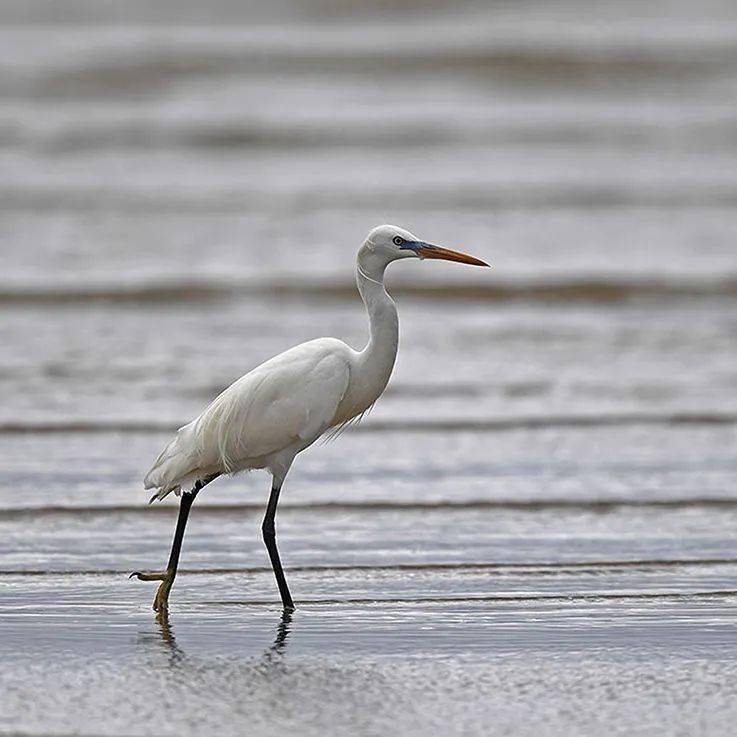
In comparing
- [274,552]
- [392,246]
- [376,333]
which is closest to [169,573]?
[274,552]

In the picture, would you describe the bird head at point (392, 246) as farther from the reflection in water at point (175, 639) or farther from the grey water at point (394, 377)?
the reflection in water at point (175, 639)

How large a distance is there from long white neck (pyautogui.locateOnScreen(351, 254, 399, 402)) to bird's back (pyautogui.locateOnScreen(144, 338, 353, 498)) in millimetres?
78

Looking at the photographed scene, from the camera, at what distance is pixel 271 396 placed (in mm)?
7043

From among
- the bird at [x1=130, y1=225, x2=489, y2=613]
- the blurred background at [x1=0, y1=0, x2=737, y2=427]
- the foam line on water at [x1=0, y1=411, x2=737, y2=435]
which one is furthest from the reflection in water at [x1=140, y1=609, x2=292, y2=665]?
the blurred background at [x1=0, y1=0, x2=737, y2=427]

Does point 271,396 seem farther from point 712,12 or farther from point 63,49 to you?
point 712,12

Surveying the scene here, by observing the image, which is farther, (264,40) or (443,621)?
(264,40)

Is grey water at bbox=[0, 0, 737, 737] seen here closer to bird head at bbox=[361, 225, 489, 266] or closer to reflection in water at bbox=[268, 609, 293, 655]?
reflection in water at bbox=[268, 609, 293, 655]

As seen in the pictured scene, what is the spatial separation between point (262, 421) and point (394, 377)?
4594mm

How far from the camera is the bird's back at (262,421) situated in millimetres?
6992

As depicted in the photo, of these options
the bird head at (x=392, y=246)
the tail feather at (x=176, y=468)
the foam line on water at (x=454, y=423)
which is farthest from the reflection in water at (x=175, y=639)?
the foam line on water at (x=454, y=423)

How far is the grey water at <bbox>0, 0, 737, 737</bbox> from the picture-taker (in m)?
6.02

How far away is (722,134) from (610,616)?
15.8 m

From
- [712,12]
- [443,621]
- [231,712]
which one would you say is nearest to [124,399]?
[443,621]

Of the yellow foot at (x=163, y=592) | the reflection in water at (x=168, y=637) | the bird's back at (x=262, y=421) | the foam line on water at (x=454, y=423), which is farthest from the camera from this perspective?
the foam line on water at (x=454, y=423)
